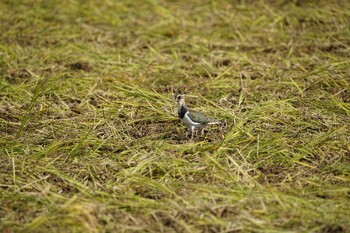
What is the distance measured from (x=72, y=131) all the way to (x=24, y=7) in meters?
5.15

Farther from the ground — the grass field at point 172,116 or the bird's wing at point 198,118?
the bird's wing at point 198,118

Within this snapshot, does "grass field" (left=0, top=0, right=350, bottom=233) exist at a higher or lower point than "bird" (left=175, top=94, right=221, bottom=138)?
lower

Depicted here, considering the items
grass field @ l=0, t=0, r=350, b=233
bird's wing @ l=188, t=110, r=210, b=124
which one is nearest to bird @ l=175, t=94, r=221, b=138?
bird's wing @ l=188, t=110, r=210, b=124

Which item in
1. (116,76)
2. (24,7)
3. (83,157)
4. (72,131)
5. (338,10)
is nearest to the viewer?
(83,157)

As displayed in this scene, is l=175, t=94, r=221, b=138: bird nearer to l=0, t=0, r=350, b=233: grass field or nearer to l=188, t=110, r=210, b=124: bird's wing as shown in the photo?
l=188, t=110, r=210, b=124: bird's wing

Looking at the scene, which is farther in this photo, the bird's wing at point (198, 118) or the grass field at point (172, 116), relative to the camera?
the bird's wing at point (198, 118)

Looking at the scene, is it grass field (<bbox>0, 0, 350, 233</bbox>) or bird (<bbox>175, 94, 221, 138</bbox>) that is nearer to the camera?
grass field (<bbox>0, 0, 350, 233</bbox>)

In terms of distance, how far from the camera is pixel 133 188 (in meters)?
5.79

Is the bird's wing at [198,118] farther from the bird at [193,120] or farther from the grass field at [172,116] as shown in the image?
the grass field at [172,116]

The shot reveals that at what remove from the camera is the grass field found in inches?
211

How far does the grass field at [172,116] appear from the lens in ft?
17.6

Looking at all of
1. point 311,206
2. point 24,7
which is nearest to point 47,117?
point 311,206

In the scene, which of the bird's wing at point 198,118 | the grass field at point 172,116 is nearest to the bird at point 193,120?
the bird's wing at point 198,118

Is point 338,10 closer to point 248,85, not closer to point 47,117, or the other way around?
point 248,85
